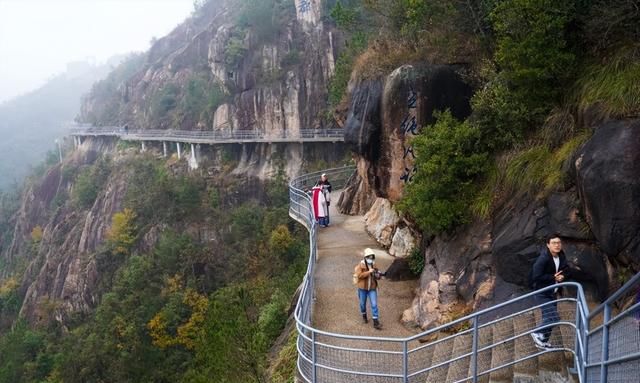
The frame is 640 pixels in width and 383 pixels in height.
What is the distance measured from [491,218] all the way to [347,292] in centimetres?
338

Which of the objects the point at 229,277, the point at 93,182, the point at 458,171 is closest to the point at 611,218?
the point at 458,171

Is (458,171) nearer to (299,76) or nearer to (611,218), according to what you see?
(611,218)

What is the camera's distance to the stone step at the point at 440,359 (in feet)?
21.1

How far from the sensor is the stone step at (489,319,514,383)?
18.9 ft

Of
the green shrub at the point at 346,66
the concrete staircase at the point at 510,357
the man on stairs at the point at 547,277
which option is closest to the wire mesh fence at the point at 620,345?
the concrete staircase at the point at 510,357

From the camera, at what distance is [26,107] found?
178 meters

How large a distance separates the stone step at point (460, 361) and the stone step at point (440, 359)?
93mm

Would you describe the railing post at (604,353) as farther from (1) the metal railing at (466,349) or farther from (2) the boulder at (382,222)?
(2) the boulder at (382,222)

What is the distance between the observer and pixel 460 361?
660 cm

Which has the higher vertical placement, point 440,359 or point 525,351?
point 525,351

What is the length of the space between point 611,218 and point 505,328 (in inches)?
76.6

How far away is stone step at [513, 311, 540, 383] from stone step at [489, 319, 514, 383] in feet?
0.31

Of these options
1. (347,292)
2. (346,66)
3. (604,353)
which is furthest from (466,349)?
(346,66)

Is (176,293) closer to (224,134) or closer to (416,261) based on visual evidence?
(224,134)
